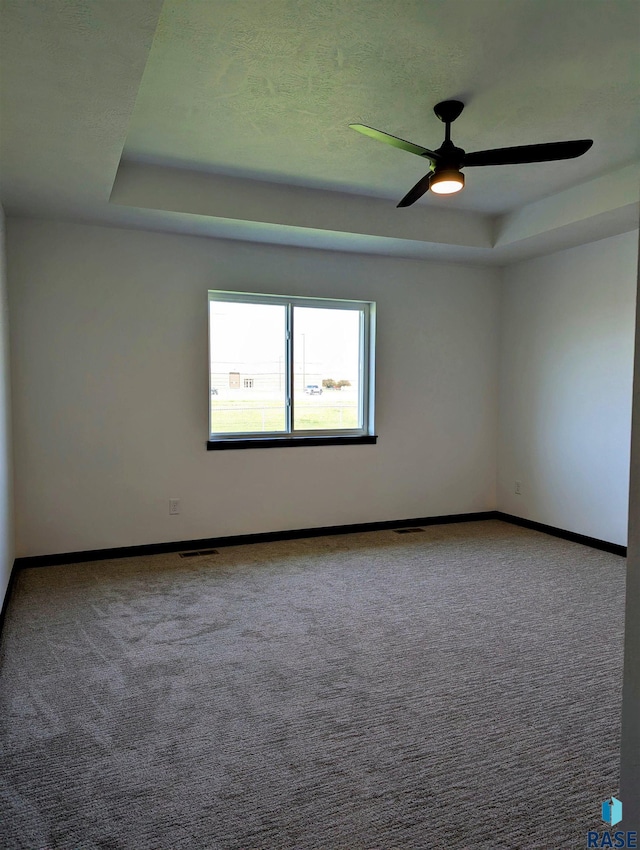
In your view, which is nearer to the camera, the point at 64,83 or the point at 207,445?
the point at 64,83

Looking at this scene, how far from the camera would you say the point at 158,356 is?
4375mm

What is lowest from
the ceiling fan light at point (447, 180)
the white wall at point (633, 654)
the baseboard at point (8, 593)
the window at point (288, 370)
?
the baseboard at point (8, 593)

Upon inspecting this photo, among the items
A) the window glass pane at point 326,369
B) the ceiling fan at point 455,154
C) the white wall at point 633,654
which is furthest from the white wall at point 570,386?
the white wall at point 633,654

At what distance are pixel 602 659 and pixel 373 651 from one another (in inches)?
43.6

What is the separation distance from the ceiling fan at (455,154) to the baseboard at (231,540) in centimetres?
309

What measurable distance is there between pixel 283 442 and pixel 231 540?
946 mm

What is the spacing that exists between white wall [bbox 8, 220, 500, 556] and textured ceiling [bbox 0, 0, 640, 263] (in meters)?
0.34

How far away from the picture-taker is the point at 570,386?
15.9 ft

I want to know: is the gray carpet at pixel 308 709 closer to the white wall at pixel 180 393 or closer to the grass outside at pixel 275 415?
the white wall at pixel 180 393

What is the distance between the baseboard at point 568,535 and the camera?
4.44m

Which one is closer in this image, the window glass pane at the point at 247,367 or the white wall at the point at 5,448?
the white wall at the point at 5,448

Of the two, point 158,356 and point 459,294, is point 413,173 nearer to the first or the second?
point 459,294

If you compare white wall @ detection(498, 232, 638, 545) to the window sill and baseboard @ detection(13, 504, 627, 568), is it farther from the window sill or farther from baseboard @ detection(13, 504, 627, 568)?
the window sill

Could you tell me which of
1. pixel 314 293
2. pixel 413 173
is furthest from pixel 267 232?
pixel 413 173
